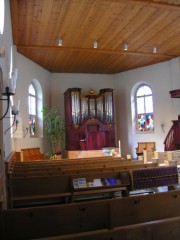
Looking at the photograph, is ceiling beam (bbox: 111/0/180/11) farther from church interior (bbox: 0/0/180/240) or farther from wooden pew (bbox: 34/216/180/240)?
wooden pew (bbox: 34/216/180/240)

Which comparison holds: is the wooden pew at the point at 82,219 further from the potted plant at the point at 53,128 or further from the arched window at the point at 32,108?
the arched window at the point at 32,108

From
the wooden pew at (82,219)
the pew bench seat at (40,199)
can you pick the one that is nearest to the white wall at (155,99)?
the pew bench seat at (40,199)

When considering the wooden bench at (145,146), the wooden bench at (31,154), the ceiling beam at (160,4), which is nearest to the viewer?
the ceiling beam at (160,4)

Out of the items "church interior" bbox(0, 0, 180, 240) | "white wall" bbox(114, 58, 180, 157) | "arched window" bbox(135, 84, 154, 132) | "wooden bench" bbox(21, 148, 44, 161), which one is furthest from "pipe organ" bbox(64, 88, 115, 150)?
"wooden bench" bbox(21, 148, 44, 161)

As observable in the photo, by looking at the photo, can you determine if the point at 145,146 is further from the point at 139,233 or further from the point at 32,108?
the point at 139,233

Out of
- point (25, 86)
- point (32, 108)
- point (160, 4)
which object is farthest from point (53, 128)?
point (160, 4)

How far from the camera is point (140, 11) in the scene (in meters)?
6.43

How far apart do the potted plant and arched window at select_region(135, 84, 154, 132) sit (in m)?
3.49

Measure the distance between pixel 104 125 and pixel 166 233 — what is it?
9757 millimetres

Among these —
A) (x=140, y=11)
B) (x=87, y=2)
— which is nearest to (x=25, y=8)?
(x=87, y=2)

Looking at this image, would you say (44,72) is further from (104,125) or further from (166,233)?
(166,233)

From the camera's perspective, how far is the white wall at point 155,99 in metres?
10.6

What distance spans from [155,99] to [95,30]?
16.1 feet

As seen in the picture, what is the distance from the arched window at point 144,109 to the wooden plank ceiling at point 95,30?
151cm
